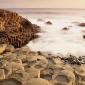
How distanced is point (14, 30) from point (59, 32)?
94 cm

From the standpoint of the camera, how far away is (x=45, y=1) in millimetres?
7113

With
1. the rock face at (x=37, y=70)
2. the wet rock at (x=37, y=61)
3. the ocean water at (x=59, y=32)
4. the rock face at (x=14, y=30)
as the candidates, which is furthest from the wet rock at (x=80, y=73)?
the rock face at (x=14, y=30)

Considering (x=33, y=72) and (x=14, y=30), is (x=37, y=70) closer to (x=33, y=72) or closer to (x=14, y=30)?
(x=33, y=72)

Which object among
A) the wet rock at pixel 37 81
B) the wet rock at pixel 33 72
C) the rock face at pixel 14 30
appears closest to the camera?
the wet rock at pixel 37 81

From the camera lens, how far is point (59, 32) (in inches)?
182

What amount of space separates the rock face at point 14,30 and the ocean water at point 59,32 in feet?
0.52

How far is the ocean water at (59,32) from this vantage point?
371 cm

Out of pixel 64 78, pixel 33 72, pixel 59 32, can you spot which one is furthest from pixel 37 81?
pixel 59 32

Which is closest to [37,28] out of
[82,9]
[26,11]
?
[26,11]

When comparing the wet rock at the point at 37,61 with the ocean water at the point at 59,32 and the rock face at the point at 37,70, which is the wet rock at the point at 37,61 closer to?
the rock face at the point at 37,70

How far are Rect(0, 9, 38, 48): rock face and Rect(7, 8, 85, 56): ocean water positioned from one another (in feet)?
0.52

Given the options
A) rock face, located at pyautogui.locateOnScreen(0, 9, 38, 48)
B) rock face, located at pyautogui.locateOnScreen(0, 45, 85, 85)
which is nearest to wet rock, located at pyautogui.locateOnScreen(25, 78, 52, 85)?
rock face, located at pyautogui.locateOnScreen(0, 45, 85, 85)

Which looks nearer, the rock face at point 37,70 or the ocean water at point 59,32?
the rock face at point 37,70

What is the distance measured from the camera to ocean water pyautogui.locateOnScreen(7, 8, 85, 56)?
3714 mm
